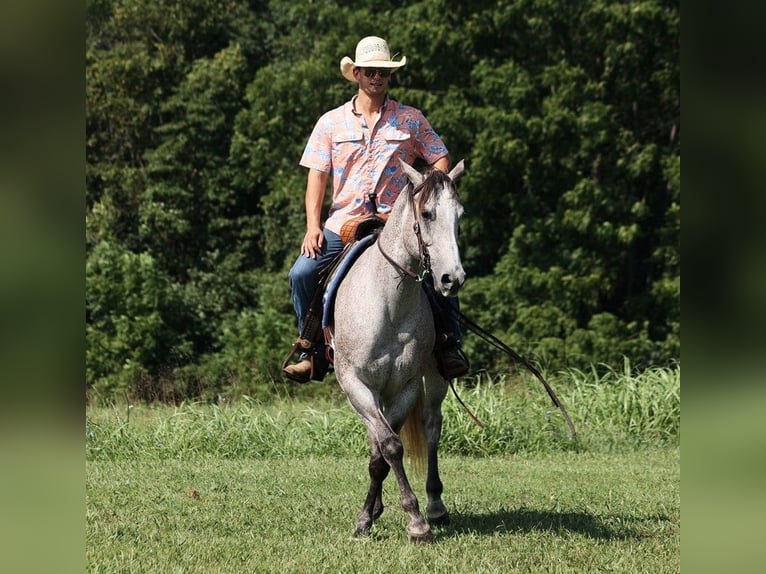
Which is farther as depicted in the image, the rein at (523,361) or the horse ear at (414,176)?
the rein at (523,361)

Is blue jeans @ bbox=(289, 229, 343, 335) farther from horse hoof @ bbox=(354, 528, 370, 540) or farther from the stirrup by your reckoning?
horse hoof @ bbox=(354, 528, 370, 540)

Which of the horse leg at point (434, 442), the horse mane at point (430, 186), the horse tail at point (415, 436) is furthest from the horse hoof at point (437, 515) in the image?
the horse mane at point (430, 186)

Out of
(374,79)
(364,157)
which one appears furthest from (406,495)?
(374,79)

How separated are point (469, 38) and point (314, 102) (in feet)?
11.5

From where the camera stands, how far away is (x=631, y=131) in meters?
21.6

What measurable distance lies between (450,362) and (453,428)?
498 centimetres

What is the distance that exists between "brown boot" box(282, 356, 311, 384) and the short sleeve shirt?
3.00 ft

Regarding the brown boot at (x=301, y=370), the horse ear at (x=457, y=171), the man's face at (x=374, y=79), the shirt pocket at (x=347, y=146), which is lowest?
the brown boot at (x=301, y=370)

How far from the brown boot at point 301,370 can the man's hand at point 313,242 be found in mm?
730

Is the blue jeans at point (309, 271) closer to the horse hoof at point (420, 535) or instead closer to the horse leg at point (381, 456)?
the horse leg at point (381, 456)

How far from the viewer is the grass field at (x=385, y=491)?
19.4 ft

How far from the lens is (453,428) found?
11.7m
